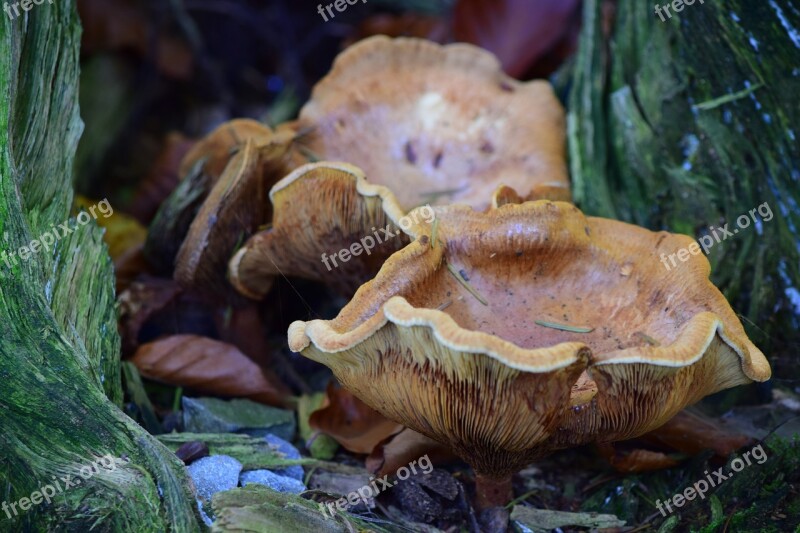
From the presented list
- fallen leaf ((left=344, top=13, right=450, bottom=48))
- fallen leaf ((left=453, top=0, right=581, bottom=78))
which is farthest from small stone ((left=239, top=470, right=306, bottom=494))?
fallen leaf ((left=344, top=13, right=450, bottom=48))

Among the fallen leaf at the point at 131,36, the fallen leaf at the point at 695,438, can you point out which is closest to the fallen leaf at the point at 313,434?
the fallen leaf at the point at 695,438

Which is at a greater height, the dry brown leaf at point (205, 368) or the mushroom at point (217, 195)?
the mushroom at point (217, 195)

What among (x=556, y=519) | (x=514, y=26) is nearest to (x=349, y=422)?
(x=556, y=519)

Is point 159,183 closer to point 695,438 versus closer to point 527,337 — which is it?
point 527,337

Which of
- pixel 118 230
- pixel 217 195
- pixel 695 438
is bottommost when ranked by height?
pixel 695 438

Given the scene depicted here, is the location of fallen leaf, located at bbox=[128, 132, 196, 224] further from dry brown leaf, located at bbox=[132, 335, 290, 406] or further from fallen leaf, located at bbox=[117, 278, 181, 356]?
dry brown leaf, located at bbox=[132, 335, 290, 406]

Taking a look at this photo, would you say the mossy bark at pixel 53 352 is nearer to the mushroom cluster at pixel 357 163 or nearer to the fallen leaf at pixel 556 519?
the mushroom cluster at pixel 357 163
